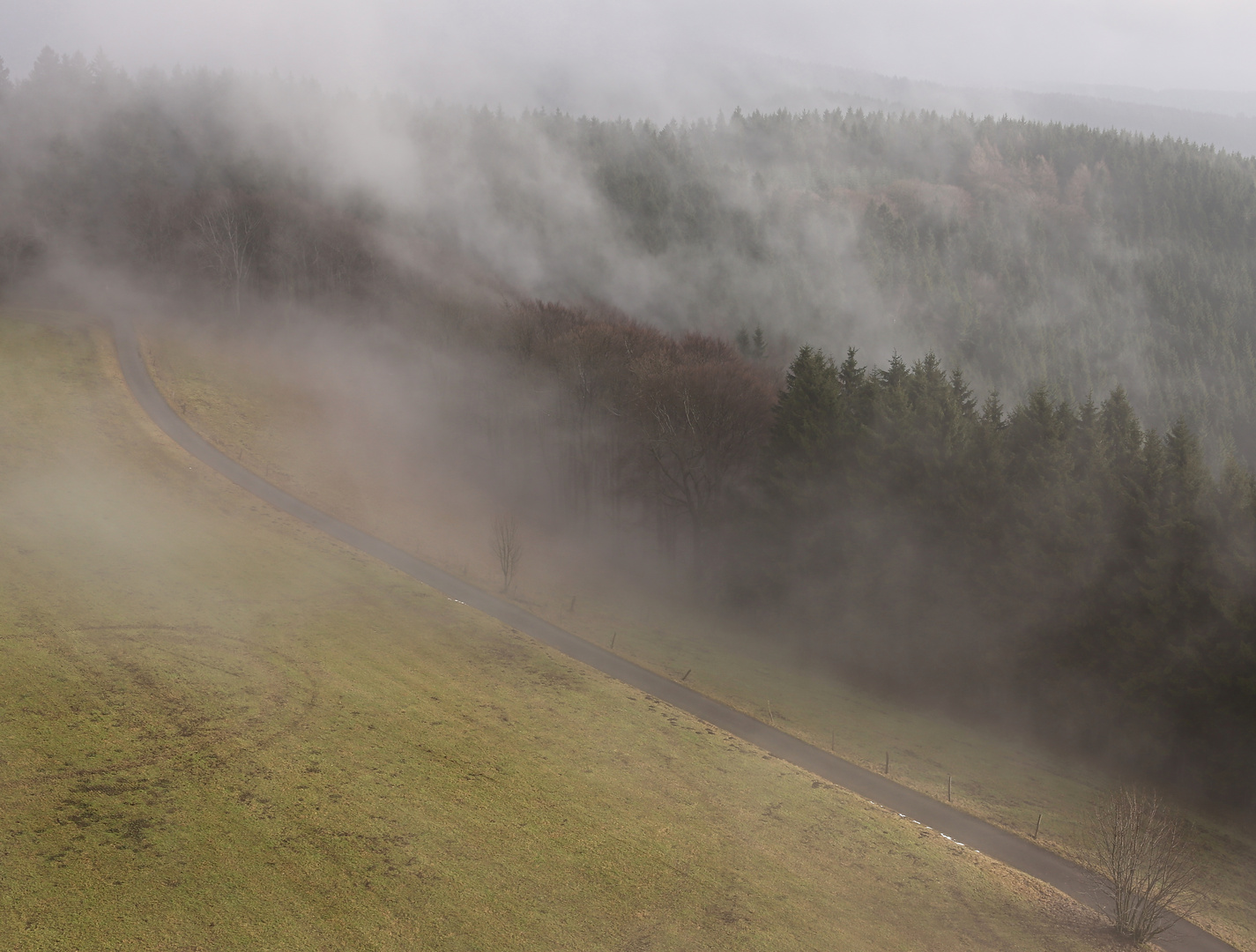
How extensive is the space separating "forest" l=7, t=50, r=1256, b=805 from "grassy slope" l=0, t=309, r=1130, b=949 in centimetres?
1839

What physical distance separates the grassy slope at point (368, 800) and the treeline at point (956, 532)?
1638 centimetres

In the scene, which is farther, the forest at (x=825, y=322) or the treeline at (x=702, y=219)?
the treeline at (x=702, y=219)

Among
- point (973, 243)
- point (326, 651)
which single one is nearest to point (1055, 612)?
point (326, 651)

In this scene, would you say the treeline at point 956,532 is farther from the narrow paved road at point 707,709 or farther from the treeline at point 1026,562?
the narrow paved road at point 707,709

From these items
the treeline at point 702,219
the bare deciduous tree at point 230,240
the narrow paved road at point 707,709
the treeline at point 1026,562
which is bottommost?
the narrow paved road at point 707,709

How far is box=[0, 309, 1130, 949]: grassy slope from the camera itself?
15.2m

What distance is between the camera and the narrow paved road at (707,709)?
2309 centimetres

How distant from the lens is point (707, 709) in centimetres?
3238

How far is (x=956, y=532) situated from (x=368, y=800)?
114ft

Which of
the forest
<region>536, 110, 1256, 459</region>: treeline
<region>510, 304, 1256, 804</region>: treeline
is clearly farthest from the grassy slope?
<region>536, 110, 1256, 459</region>: treeline

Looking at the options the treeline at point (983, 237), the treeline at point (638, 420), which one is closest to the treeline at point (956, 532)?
the treeline at point (638, 420)

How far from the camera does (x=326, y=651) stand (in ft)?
92.5

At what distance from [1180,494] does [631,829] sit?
95.4 ft

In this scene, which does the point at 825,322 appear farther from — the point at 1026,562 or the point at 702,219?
the point at 1026,562
